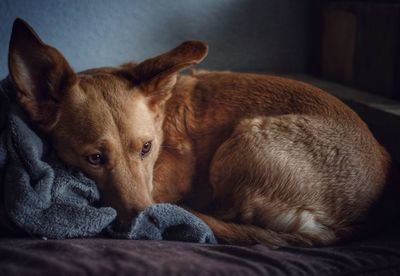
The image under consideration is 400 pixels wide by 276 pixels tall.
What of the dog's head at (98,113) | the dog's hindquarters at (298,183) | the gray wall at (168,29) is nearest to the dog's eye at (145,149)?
the dog's head at (98,113)

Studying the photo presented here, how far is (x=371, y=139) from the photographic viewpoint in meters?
2.39

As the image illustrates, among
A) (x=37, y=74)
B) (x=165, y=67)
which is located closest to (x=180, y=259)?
(x=165, y=67)

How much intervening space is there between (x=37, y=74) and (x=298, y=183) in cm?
136

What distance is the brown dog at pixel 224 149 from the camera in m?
2.12

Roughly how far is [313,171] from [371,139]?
0.41 m

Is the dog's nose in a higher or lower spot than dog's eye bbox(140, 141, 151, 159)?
lower

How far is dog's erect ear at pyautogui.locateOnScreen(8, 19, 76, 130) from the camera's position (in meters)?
2.01

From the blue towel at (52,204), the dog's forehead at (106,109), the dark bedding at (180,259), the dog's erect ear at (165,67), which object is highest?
the dog's erect ear at (165,67)

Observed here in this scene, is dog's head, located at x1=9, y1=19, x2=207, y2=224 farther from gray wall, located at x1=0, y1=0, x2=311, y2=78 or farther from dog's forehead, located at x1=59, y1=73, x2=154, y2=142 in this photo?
gray wall, located at x1=0, y1=0, x2=311, y2=78

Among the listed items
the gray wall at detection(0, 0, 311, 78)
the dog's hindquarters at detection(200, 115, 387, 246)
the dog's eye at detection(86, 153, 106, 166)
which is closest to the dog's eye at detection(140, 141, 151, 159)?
the dog's eye at detection(86, 153, 106, 166)

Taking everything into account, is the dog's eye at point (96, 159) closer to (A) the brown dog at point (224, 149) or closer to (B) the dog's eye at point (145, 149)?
(A) the brown dog at point (224, 149)

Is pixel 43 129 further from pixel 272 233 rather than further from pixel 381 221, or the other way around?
pixel 381 221

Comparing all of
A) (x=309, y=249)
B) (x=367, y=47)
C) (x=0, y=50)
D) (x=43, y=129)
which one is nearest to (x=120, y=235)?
(x=43, y=129)

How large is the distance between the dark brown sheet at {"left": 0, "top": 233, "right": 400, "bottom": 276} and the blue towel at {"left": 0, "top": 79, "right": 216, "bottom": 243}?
2.9 inches
